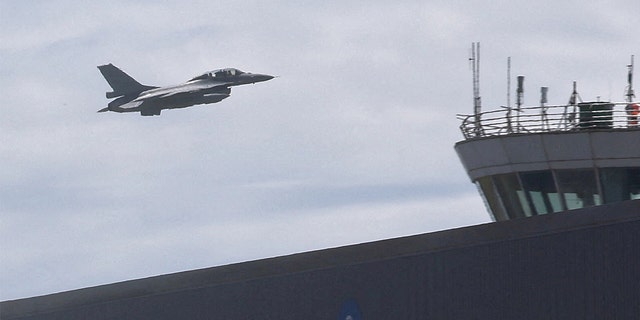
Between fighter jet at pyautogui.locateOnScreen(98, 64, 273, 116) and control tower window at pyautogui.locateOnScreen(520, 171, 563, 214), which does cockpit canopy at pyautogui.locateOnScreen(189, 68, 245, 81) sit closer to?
fighter jet at pyautogui.locateOnScreen(98, 64, 273, 116)

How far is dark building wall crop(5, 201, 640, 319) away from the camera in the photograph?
2228cm

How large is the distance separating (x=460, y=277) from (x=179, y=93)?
137 ft

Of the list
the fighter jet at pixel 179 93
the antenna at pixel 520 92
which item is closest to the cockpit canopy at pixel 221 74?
the fighter jet at pixel 179 93

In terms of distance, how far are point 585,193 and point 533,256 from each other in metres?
10.1

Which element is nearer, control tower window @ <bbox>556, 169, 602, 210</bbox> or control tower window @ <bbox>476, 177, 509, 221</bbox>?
control tower window @ <bbox>556, 169, 602, 210</bbox>

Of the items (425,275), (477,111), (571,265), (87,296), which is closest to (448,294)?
(425,275)

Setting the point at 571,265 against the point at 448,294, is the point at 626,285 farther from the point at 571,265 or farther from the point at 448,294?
the point at 448,294

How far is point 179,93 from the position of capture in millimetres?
63812

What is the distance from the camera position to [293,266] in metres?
26.2

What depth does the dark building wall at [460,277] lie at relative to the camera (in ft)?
73.1

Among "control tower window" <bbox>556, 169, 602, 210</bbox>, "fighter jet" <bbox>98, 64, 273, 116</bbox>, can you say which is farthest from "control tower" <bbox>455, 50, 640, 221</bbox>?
"fighter jet" <bbox>98, 64, 273, 116</bbox>

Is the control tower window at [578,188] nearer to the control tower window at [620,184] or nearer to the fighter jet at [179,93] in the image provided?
the control tower window at [620,184]

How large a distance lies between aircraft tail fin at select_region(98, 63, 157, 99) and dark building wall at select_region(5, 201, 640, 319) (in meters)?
43.4

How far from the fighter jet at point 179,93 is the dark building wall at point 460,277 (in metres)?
35.5
